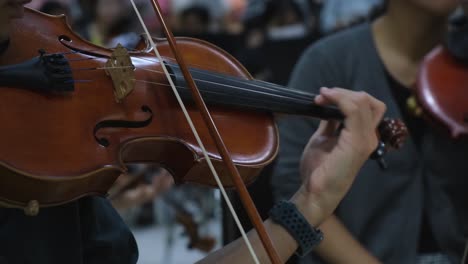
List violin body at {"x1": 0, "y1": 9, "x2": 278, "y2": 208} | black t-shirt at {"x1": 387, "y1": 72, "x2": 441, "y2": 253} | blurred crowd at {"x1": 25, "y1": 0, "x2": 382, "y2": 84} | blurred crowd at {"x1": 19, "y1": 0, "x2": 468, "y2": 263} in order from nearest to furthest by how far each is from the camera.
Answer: violin body at {"x1": 0, "y1": 9, "x2": 278, "y2": 208}, black t-shirt at {"x1": 387, "y1": 72, "x2": 441, "y2": 253}, blurred crowd at {"x1": 19, "y1": 0, "x2": 468, "y2": 263}, blurred crowd at {"x1": 25, "y1": 0, "x2": 382, "y2": 84}

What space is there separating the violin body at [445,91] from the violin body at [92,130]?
41 cm

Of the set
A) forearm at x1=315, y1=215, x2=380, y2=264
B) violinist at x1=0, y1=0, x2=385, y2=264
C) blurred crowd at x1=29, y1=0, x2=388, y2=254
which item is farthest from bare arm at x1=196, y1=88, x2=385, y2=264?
blurred crowd at x1=29, y1=0, x2=388, y2=254

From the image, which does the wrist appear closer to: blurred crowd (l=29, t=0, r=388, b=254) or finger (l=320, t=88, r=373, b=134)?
finger (l=320, t=88, r=373, b=134)

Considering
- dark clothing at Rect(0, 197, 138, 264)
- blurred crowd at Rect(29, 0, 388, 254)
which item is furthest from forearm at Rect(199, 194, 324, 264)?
blurred crowd at Rect(29, 0, 388, 254)

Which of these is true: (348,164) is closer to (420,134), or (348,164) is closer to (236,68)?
(236,68)

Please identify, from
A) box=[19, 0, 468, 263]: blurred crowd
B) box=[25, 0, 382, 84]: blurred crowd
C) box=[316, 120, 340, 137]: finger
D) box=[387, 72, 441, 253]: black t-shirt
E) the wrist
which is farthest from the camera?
box=[25, 0, 382, 84]: blurred crowd

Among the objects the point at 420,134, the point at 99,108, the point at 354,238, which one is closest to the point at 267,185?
the point at 354,238

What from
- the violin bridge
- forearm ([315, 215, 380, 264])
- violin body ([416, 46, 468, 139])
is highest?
the violin bridge

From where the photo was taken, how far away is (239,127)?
0.87 metres

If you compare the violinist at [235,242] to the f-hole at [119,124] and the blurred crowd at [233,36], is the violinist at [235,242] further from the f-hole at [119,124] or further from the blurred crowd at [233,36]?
the blurred crowd at [233,36]

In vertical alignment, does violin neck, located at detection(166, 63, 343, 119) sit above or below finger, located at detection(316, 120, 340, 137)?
above

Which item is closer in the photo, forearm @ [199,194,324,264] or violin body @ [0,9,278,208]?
violin body @ [0,9,278,208]

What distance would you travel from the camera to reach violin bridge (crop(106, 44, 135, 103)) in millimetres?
764

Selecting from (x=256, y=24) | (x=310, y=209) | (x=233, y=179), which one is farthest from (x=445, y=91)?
(x=256, y=24)
